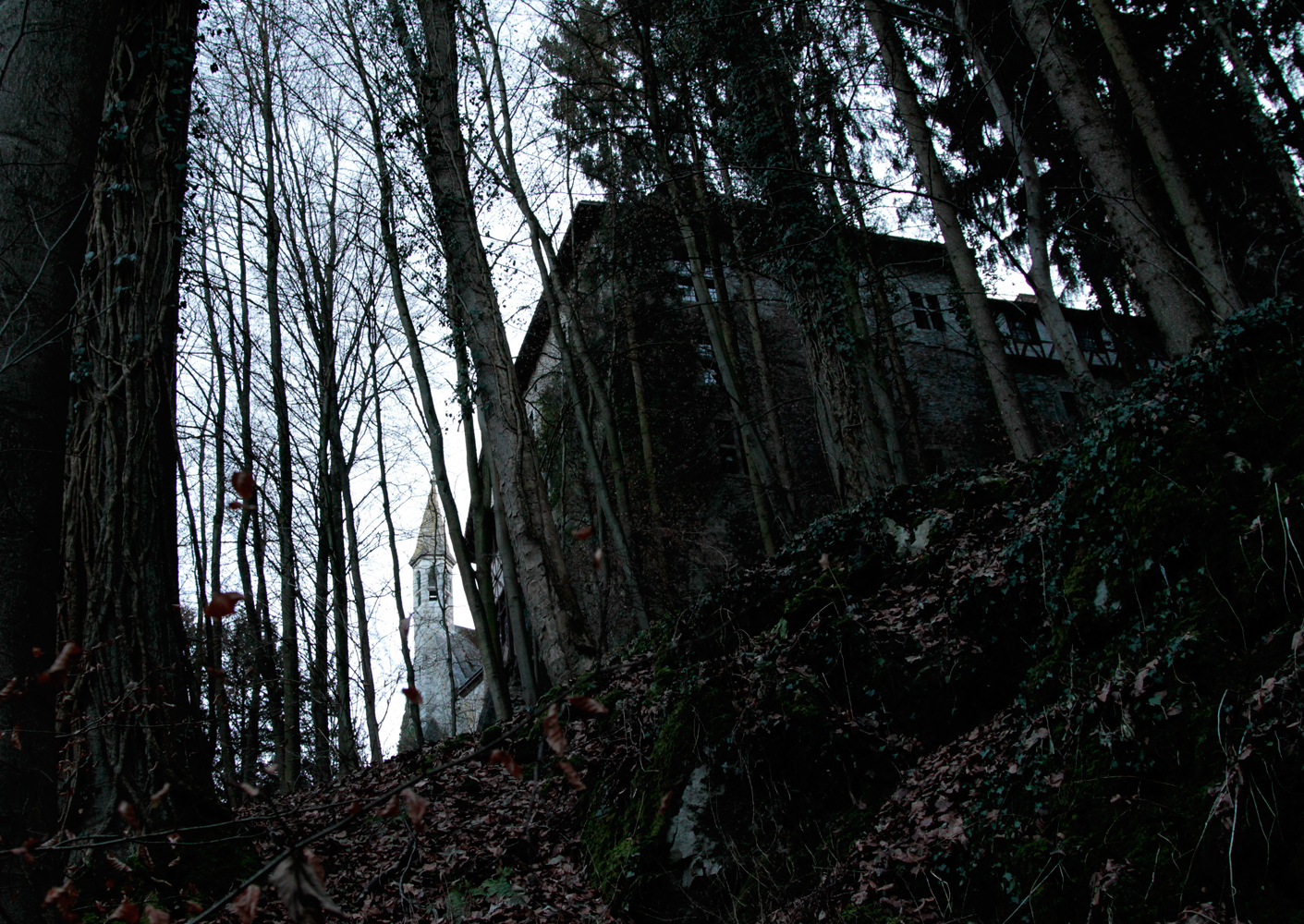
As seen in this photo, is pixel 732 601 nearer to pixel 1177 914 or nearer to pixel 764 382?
pixel 1177 914

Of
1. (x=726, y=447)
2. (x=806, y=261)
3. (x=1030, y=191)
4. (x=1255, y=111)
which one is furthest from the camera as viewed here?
(x=726, y=447)

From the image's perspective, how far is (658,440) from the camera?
19.1 m

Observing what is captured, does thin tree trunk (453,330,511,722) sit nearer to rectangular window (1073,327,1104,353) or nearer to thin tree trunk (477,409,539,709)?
thin tree trunk (477,409,539,709)

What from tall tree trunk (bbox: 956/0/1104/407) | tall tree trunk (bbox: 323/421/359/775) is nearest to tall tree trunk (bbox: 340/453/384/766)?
tall tree trunk (bbox: 323/421/359/775)

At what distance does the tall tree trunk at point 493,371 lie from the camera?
9727 millimetres

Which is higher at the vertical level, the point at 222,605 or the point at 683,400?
the point at 683,400

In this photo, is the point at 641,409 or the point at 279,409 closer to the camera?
the point at 279,409

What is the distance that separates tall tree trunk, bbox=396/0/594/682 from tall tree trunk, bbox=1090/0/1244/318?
288 inches

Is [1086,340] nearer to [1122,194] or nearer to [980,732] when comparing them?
[1122,194]

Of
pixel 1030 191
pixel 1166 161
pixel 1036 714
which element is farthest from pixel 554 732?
pixel 1166 161

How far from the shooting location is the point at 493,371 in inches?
427

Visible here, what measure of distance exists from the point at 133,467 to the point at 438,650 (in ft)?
118

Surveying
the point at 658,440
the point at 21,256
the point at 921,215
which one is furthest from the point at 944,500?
the point at 658,440

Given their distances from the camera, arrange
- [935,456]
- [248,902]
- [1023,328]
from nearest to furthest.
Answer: [248,902], [935,456], [1023,328]
